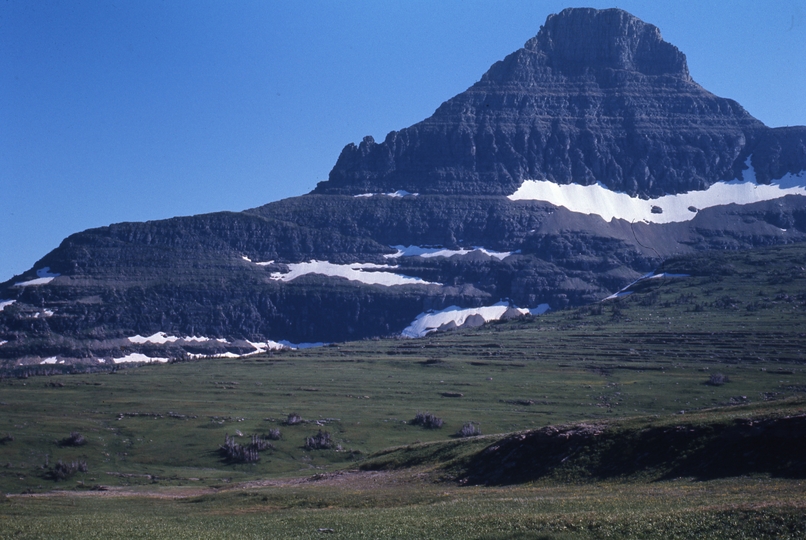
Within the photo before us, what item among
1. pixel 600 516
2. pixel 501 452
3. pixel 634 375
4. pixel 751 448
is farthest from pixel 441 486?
pixel 634 375

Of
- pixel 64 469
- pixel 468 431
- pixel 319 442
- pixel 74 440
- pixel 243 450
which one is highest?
pixel 74 440

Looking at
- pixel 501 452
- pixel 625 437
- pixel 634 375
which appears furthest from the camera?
pixel 634 375

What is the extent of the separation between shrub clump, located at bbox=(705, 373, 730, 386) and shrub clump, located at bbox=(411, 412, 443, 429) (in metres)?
46.1

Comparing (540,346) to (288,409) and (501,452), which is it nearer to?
(288,409)

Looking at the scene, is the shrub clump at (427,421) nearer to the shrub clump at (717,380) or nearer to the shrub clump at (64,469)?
the shrub clump at (64,469)

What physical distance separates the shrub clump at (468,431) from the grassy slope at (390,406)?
2450mm

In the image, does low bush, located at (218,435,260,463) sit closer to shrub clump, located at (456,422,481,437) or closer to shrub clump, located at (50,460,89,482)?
shrub clump, located at (50,460,89,482)

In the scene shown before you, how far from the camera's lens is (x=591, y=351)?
178m

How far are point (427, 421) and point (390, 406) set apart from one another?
673 inches

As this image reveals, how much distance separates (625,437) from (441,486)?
11363 mm

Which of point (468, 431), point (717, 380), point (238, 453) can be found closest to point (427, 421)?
point (468, 431)

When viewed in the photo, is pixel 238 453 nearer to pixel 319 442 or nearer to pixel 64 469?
pixel 319 442

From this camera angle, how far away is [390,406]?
124500 millimetres

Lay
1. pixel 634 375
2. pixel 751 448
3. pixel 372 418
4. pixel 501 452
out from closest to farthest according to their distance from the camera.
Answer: pixel 751 448 → pixel 501 452 → pixel 372 418 → pixel 634 375
